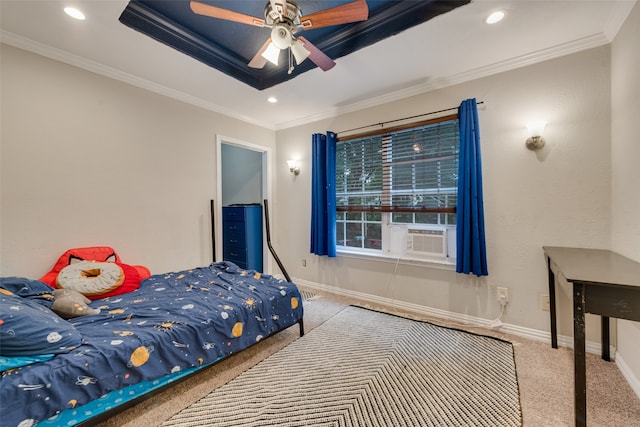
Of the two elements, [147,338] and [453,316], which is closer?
[147,338]

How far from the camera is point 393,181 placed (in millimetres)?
3182

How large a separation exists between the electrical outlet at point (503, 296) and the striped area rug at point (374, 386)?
422 millimetres

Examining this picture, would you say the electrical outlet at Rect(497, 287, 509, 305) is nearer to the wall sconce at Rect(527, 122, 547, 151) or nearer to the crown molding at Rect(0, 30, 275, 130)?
the wall sconce at Rect(527, 122, 547, 151)

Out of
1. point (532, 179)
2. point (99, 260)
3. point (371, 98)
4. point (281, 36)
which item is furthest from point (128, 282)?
point (532, 179)

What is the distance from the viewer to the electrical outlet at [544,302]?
2.34m

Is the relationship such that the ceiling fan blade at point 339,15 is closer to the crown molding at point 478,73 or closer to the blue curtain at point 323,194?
the crown molding at point 478,73

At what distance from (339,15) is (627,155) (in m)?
2.16

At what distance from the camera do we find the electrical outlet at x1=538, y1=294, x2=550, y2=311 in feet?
7.68

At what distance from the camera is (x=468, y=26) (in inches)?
79.0

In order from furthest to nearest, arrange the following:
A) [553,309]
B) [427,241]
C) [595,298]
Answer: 1. [427,241]
2. [553,309]
3. [595,298]

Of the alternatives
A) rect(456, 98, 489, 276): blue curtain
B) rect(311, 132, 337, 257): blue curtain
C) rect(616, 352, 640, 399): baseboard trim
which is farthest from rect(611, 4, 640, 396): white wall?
rect(311, 132, 337, 257): blue curtain

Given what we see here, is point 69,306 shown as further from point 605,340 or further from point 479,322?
point 605,340

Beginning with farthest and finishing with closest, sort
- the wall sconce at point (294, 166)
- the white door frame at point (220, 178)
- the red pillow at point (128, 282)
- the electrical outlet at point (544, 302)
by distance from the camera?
the wall sconce at point (294, 166), the white door frame at point (220, 178), the electrical outlet at point (544, 302), the red pillow at point (128, 282)

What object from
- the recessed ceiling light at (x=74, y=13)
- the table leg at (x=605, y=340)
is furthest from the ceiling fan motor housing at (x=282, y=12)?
the table leg at (x=605, y=340)
